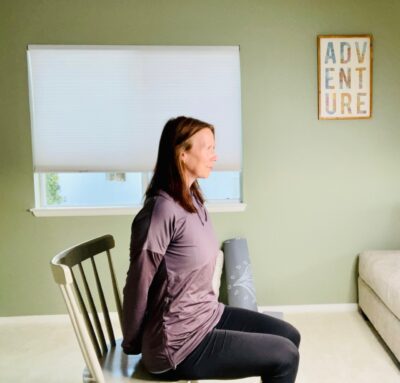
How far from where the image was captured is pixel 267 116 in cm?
282

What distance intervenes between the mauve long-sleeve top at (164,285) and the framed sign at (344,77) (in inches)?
73.3

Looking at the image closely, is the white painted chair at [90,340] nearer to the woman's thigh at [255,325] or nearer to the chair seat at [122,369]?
the chair seat at [122,369]

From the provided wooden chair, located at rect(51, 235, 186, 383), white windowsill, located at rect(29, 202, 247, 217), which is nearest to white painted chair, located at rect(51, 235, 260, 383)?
wooden chair, located at rect(51, 235, 186, 383)

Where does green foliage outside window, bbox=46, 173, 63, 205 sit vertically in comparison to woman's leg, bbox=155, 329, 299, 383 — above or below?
above

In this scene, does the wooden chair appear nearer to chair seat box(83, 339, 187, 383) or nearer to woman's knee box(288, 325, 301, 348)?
chair seat box(83, 339, 187, 383)

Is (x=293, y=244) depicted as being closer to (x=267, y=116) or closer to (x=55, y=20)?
(x=267, y=116)

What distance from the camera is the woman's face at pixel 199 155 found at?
1345 mm

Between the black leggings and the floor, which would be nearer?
the black leggings

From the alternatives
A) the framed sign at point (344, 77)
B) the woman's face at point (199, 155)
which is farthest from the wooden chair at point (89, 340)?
the framed sign at point (344, 77)

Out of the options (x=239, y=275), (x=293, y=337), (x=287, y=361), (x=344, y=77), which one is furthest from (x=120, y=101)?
(x=287, y=361)

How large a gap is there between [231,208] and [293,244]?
0.51m

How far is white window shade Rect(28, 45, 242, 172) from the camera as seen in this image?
2721 mm

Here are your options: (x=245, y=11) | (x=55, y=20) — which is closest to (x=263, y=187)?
(x=245, y=11)

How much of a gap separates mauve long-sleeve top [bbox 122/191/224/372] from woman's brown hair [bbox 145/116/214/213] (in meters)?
0.03
